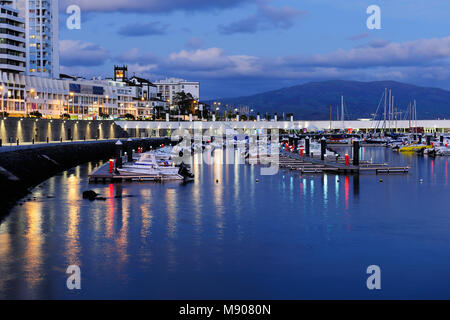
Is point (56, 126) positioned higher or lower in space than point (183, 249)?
higher

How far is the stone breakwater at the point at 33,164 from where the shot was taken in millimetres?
47416

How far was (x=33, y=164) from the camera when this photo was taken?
63250 millimetres

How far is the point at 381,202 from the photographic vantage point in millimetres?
45938

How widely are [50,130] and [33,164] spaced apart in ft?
139

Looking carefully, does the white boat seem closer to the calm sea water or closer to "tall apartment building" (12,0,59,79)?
the calm sea water

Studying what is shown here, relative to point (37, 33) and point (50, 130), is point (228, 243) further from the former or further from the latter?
point (37, 33)

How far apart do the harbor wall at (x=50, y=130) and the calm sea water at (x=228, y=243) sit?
36536mm

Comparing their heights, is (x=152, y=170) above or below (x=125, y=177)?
above

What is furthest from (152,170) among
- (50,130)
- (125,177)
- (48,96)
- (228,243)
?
(48,96)

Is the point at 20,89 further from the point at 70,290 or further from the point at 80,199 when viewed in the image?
the point at 70,290

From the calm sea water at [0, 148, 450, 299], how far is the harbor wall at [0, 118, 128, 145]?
3654 centimetres
